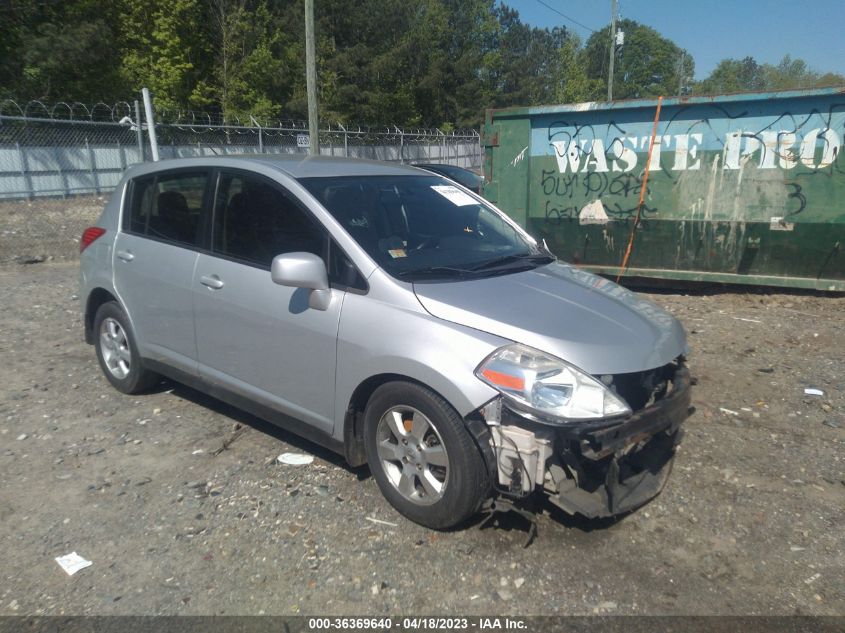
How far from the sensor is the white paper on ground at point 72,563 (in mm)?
3073

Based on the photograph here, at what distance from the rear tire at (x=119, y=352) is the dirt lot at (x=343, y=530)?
0.13 m

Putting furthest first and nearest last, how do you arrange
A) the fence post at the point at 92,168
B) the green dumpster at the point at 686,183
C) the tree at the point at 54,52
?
the tree at the point at 54,52 → the fence post at the point at 92,168 → the green dumpster at the point at 686,183

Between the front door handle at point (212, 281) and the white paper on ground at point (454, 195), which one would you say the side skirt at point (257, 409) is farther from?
the white paper on ground at point (454, 195)

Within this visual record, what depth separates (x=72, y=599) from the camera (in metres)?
2.87

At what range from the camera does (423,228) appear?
398 cm

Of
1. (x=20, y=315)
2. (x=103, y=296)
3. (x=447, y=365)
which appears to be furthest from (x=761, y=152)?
(x=20, y=315)

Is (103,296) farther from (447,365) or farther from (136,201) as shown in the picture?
(447,365)

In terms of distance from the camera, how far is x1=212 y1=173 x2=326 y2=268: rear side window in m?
3.74

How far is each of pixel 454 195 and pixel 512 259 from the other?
0.71 meters

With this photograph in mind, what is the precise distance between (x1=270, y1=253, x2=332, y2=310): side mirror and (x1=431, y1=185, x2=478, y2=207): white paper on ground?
1243 mm

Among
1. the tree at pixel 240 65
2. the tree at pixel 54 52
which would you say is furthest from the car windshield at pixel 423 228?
the tree at pixel 240 65

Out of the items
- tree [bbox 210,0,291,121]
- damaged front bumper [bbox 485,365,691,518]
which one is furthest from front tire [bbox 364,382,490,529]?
tree [bbox 210,0,291,121]

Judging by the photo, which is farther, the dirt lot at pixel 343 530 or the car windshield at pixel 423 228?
the car windshield at pixel 423 228

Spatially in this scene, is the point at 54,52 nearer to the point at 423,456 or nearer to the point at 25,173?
the point at 25,173
